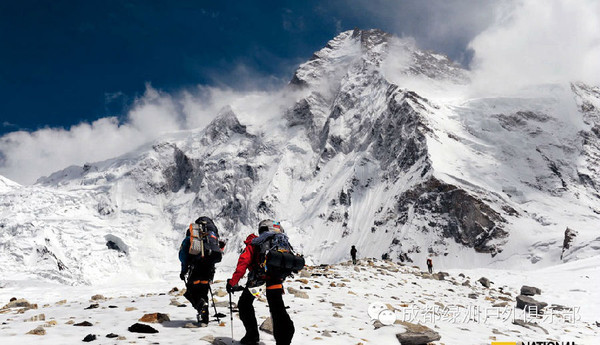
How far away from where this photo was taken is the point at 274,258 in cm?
828

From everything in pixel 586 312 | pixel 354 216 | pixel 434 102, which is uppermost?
pixel 434 102

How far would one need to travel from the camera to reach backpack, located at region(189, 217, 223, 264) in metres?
9.79

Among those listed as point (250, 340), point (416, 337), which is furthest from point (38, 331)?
point (416, 337)

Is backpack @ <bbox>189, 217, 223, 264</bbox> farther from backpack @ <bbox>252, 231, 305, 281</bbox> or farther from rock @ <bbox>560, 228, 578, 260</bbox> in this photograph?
rock @ <bbox>560, 228, 578, 260</bbox>

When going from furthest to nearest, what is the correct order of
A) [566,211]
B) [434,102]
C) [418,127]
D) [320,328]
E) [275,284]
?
[434,102] < [418,127] < [566,211] < [320,328] < [275,284]

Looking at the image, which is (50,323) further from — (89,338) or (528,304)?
(528,304)

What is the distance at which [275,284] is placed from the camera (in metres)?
8.46

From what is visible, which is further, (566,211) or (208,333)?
(566,211)

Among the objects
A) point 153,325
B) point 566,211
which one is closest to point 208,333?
point 153,325

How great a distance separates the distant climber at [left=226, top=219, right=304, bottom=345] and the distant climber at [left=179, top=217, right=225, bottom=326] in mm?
1676

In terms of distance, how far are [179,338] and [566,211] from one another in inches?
4832

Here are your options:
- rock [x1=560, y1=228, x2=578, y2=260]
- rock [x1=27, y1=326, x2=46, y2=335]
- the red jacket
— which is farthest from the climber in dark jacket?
rock [x1=560, y1=228, x2=578, y2=260]

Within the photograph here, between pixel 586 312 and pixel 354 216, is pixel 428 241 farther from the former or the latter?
pixel 586 312

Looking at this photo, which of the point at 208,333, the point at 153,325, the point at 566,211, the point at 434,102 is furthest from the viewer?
the point at 434,102
